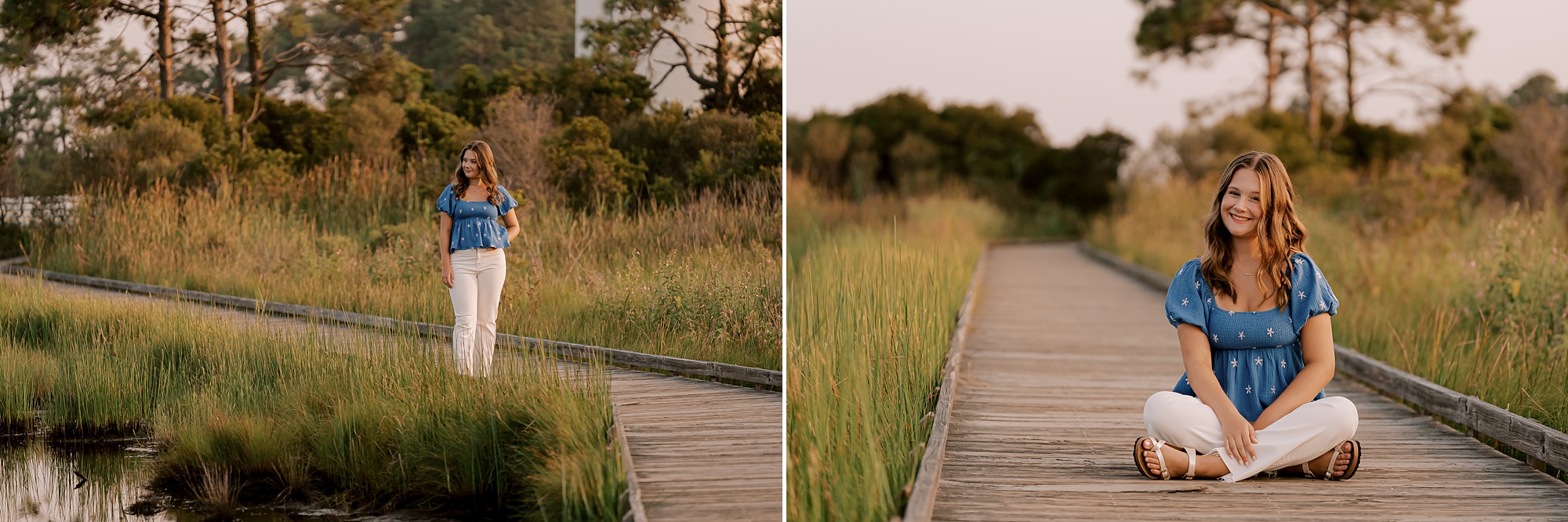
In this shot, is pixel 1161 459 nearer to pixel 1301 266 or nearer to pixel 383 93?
pixel 1301 266

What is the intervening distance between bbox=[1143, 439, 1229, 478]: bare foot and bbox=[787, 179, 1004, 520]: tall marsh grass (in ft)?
2.16

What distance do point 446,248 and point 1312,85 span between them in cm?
2004

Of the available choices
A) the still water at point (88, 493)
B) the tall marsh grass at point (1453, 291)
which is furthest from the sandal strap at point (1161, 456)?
the still water at point (88, 493)

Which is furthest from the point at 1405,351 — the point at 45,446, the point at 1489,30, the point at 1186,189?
the point at 1489,30

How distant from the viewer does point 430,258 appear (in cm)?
651

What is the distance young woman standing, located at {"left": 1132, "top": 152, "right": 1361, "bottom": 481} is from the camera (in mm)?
3348

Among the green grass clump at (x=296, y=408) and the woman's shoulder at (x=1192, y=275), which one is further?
the green grass clump at (x=296, y=408)

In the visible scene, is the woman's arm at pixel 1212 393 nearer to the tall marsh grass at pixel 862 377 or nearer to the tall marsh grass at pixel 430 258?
the tall marsh grass at pixel 862 377

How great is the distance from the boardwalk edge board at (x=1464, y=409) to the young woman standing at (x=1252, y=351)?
623 millimetres

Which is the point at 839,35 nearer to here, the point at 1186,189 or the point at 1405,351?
the point at 1405,351

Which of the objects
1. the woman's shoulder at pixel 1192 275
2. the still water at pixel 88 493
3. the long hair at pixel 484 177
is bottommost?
the still water at pixel 88 493

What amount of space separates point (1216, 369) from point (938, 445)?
85cm

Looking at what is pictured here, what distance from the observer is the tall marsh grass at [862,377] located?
120 inches

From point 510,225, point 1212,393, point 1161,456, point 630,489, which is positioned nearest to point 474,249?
point 510,225
